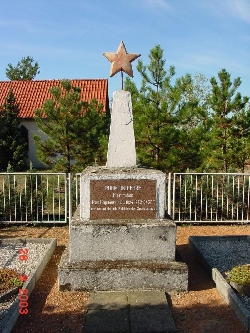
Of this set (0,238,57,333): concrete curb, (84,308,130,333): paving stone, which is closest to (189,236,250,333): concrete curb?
(84,308,130,333): paving stone

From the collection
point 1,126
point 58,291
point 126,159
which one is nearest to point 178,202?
point 126,159

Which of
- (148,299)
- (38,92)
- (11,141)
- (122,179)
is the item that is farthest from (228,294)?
(38,92)

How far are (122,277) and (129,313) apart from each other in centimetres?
79

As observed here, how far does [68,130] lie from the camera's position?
36.4ft

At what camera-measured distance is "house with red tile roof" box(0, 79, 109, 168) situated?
23.0 meters

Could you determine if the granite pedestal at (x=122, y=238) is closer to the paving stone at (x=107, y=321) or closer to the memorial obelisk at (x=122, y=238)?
the memorial obelisk at (x=122, y=238)

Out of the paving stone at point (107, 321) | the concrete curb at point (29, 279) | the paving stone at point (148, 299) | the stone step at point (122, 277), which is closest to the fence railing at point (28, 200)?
the concrete curb at point (29, 279)

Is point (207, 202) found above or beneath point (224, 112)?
beneath

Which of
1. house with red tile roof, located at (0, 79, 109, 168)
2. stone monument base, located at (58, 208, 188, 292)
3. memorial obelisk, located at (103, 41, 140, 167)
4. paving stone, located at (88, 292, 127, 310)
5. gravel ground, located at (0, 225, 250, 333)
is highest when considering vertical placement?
house with red tile roof, located at (0, 79, 109, 168)

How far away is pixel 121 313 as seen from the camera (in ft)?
13.9

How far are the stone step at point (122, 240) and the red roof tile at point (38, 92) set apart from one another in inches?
716

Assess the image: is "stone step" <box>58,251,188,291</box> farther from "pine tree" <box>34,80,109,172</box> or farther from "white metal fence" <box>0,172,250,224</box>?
"pine tree" <box>34,80,109,172</box>

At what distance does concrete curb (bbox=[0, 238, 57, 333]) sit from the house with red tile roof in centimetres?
1559

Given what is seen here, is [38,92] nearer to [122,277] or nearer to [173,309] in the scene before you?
[122,277]
